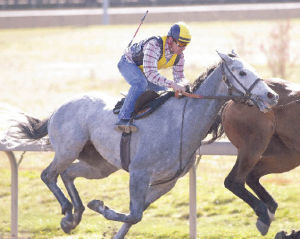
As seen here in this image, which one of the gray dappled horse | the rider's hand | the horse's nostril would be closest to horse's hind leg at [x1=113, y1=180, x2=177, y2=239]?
the gray dappled horse

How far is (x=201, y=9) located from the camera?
3127 cm

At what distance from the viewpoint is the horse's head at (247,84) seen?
19.4 ft

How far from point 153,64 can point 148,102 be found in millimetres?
395

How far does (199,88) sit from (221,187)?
3.59 meters

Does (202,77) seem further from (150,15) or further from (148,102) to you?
(150,15)

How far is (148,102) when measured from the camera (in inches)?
262

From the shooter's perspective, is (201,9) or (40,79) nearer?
(40,79)

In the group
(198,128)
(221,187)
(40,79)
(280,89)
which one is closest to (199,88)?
(198,128)

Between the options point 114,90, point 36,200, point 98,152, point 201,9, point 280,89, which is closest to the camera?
point 280,89

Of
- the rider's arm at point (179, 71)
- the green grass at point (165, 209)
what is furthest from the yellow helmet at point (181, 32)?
the green grass at point (165, 209)

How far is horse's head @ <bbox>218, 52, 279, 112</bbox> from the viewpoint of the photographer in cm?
590

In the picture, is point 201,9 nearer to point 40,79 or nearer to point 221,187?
point 40,79

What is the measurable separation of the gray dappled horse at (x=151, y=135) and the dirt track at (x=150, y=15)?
74.8 feet

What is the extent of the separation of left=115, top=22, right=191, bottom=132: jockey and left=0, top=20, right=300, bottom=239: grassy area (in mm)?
1702
